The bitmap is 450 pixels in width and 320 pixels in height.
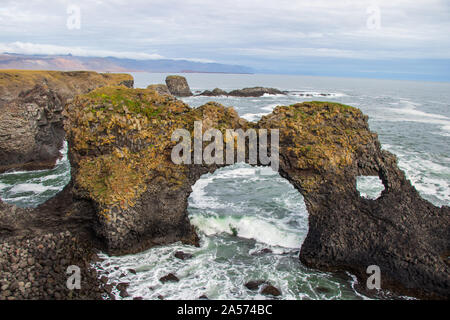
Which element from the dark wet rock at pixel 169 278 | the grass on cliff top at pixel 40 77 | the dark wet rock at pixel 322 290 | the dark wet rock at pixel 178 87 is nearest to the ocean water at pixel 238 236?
the dark wet rock at pixel 322 290

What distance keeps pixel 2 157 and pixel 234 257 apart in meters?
29.5


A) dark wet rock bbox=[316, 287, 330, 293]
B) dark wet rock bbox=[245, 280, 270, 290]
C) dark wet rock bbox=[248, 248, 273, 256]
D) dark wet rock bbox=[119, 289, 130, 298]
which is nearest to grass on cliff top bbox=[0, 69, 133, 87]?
dark wet rock bbox=[119, 289, 130, 298]

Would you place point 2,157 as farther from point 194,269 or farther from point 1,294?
point 194,269

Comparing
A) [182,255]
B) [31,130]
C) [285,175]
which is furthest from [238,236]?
[31,130]

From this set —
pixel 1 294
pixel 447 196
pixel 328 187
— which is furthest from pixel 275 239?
pixel 447 196

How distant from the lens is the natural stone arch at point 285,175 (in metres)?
18.2

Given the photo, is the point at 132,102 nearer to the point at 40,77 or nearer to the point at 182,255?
the point at 182,255

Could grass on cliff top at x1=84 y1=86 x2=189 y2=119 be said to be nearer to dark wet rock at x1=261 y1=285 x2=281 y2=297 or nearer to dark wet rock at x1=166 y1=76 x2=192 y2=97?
dark wet rock at x1=261 y1=285 x2=281 y2=297

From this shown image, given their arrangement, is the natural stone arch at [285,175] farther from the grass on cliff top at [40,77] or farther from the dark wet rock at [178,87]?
the dark wet rock at [178,87]

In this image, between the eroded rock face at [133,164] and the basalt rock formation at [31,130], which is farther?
the basalt rock formation at [31,130]

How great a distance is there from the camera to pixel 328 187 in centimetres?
1952

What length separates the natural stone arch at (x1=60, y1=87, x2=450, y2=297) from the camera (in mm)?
18188

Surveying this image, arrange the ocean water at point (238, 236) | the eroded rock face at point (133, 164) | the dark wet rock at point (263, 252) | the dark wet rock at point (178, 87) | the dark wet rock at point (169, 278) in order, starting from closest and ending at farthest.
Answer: the ocean water at point (238, 236) → the dark wet rock at point (169, 278) → the eroded rock face at point (133, 164) → the dark wet rock at point (263, 252) → the dark wet rock at point (178, 87)

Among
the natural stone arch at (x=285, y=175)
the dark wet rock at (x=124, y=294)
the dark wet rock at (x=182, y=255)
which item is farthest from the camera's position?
the dark wet rock at (x=182, y=255)
